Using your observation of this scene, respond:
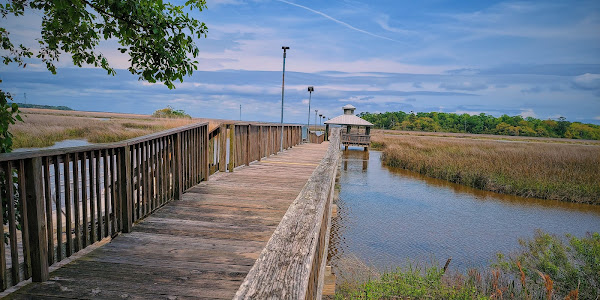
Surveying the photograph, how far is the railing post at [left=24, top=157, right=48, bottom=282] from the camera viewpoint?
275 centimetres

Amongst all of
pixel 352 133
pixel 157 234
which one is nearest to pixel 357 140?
pixel 352 133

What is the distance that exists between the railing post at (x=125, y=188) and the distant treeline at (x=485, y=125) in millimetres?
118771

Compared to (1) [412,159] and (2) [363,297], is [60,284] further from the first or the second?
(1) [412,159]

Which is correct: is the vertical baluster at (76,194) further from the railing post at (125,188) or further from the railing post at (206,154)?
the railing post at (206,154)

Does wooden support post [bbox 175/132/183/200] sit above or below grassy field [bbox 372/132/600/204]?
above

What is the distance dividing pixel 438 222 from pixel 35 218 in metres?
11.7

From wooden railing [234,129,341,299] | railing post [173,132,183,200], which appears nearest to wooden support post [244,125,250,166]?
railing post [173,132,183,200]

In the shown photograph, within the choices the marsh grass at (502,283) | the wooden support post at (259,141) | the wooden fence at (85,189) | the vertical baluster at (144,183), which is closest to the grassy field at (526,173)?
the marsh grass at (502,283)

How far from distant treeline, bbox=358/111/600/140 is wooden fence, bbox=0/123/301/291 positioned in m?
118

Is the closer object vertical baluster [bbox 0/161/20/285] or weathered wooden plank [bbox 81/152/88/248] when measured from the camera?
vertical baluster [bbox 0/161/20/285]

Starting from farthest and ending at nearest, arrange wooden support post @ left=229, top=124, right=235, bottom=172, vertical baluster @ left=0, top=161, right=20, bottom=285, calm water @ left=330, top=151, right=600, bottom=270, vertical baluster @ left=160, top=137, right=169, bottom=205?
calm water @ left=330, top=151, right=600, bottom=270 → wooden support post @ left=229, top=124, right=235, bottom=172 → vertical baluster @ left=160, top=137, right=169, bottom=205 → vertical baluster @ left=0, top=161, right=20, bottom=285

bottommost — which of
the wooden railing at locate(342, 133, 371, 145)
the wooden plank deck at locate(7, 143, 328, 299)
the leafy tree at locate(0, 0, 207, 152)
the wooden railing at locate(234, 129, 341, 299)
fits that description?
the wooden railing at locate(342, 133, 371, 145)

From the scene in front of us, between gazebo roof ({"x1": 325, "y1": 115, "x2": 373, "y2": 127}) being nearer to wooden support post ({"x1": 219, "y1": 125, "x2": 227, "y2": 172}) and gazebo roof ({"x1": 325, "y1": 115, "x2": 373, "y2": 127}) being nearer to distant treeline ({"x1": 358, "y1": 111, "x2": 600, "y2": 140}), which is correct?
wooden support post ({"x1": 219, "y1": 125, "x2": 227, "y2": 172})

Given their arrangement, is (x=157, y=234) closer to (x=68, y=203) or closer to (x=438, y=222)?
(x=68, y=203)
